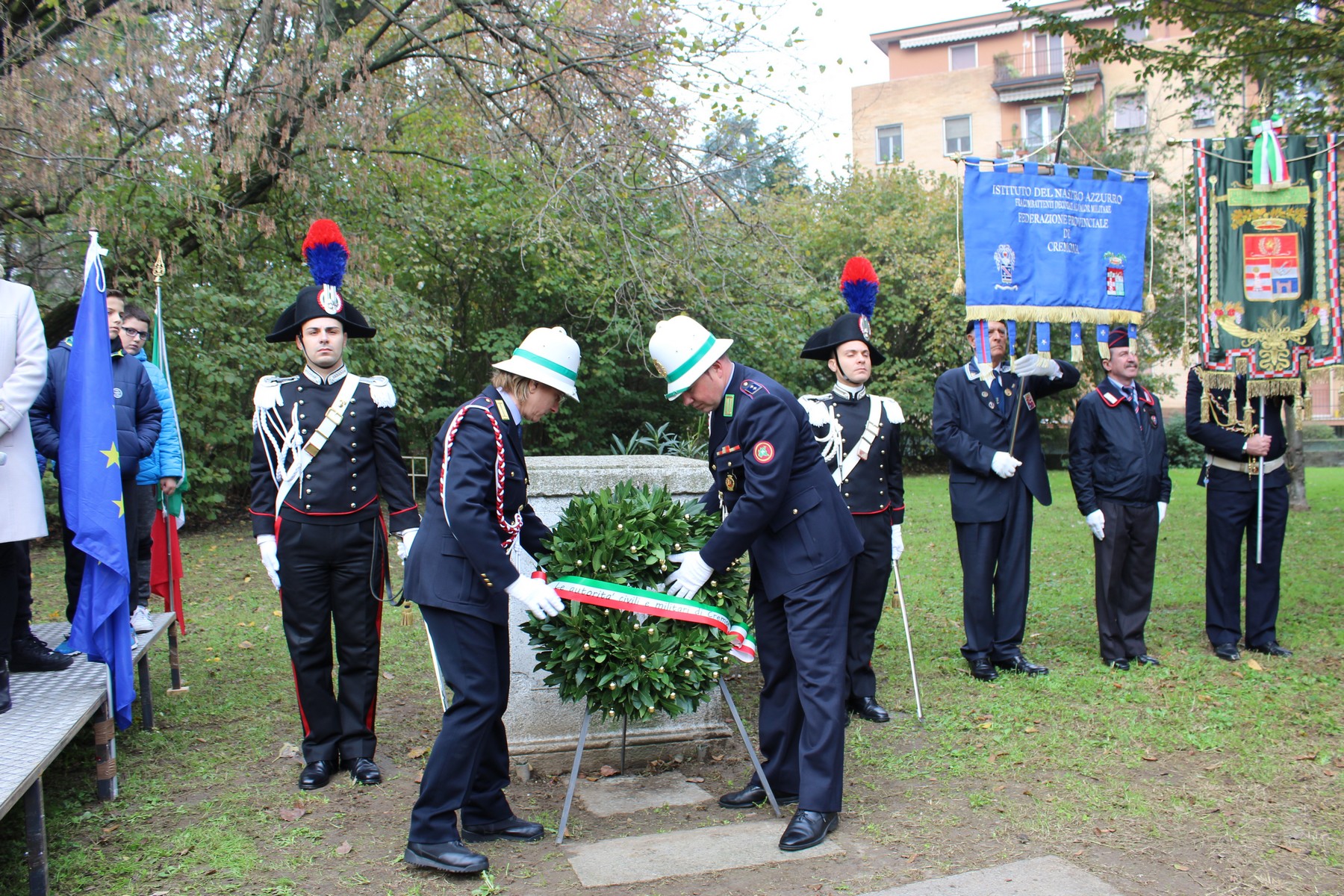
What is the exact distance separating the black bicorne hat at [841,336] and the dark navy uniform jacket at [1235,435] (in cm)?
264

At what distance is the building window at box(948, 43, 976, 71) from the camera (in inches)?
1590

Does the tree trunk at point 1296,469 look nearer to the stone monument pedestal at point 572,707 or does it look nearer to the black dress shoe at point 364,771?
the stone monument pedestal at point 572,707

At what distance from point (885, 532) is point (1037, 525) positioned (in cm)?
899

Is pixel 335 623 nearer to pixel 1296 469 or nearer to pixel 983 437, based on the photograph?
pixel 983 437

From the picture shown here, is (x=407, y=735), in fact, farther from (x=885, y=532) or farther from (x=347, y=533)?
(x=885, y=532)

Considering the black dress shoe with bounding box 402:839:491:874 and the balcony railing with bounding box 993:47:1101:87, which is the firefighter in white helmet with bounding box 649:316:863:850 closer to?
the black dress shoe with bounding box 402:839:491:874

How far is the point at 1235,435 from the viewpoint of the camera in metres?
6.79

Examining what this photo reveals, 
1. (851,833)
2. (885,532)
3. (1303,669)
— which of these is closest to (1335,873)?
(851,833)

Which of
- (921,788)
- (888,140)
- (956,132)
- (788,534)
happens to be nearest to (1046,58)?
(956,132)

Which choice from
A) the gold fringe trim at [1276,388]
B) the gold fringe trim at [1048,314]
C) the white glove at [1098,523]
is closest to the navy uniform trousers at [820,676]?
the gold fringe trim at [1048,314]

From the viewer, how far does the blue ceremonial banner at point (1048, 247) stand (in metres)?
6.51

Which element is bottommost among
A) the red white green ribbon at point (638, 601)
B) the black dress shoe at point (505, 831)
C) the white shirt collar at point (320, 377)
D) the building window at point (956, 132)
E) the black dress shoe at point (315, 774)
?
the black dress shoe at point (505, 831)

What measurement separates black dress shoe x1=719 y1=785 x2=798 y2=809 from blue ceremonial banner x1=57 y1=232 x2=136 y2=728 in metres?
2.75

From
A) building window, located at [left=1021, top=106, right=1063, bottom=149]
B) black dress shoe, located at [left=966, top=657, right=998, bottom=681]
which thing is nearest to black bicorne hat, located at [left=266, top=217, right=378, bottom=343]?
black dress shoe, located at [left=966, top=657, right=998, bottom=681]
